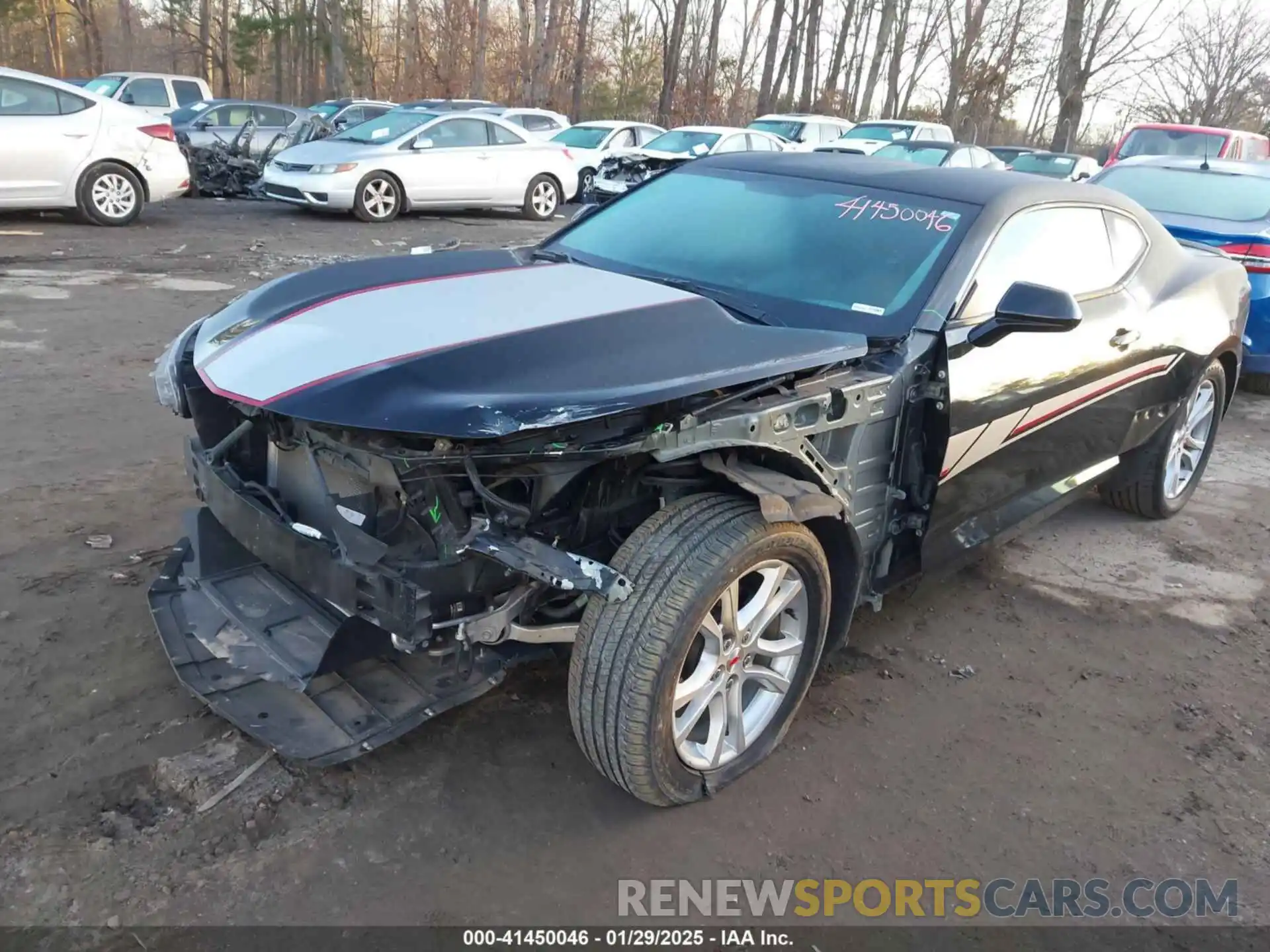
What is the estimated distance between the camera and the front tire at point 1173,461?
4.61 metres

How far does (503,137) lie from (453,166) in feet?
3.65

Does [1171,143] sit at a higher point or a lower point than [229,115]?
higher

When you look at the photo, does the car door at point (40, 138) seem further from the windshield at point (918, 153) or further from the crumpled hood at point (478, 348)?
the windshield at point (918, 153)

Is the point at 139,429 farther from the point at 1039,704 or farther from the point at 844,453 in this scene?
the point at 1039,704

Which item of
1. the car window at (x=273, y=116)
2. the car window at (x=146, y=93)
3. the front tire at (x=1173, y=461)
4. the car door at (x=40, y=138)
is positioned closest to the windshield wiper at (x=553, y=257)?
the front tire at (x=1173, y=461)

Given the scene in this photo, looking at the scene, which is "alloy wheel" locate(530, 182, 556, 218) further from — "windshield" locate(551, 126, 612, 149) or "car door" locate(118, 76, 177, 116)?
"car door" locate(118, 76, 177, 116)

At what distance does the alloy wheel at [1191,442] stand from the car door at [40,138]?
10672mm

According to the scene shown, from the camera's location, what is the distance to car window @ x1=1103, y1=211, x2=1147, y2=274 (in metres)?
3.97

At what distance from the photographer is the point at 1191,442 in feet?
16.5

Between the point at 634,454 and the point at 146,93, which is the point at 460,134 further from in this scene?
the point at 634,454

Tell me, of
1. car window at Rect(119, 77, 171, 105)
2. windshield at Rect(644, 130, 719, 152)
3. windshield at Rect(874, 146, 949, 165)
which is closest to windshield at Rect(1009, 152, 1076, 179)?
windshield at Rect(874, 146, 949, 165)

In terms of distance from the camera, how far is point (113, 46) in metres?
45.8

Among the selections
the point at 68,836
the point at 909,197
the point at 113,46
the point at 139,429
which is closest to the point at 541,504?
the point at 68,836

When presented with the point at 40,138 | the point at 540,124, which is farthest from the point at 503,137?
the point at 40,138
